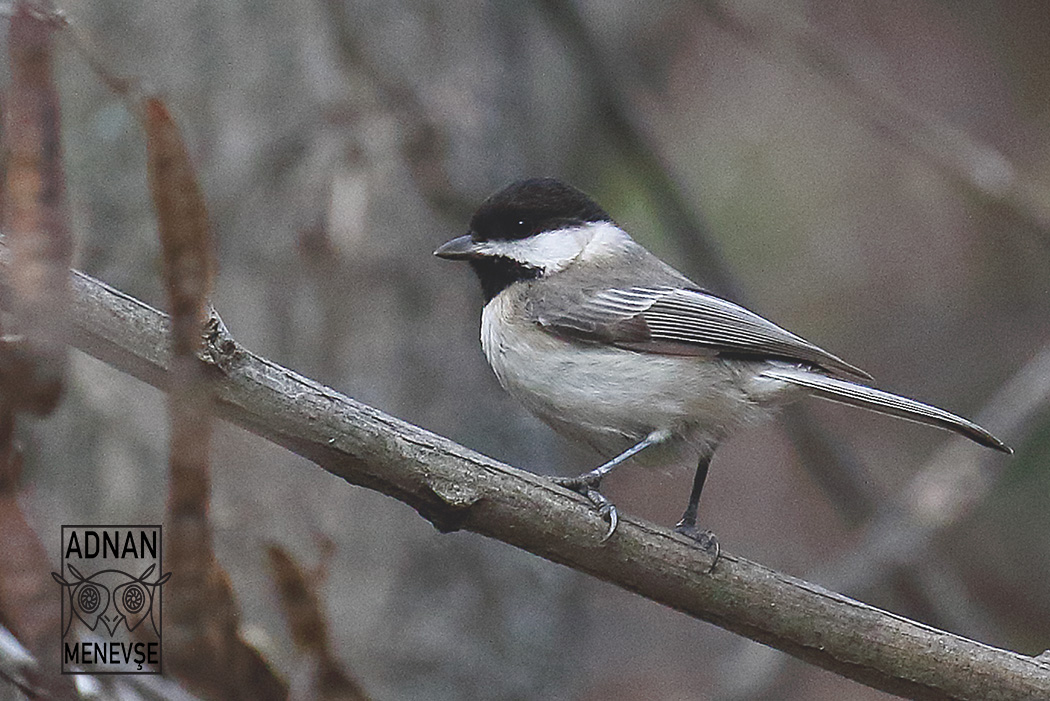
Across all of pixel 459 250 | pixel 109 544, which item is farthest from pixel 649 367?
pixel 109 544

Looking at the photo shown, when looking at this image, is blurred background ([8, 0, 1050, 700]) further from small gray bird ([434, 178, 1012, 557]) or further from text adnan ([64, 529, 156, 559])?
small gray bird ([434, 178, 1012, 557])

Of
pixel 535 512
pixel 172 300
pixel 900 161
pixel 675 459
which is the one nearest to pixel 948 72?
pixel 900 161

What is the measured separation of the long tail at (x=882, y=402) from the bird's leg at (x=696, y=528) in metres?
0.30

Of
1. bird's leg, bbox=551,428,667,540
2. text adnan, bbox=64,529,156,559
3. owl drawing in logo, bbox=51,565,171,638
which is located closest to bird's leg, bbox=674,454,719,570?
bird's leg, bbox=551,428,667,540

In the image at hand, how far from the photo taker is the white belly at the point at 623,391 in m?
3.10

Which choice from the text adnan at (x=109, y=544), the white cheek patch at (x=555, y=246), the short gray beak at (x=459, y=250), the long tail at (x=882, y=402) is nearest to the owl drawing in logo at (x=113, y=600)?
the text adnan at (x=109, y=544)

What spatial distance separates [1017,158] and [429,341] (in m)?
3.87

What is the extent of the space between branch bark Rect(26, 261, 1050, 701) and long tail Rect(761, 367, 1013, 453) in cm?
45

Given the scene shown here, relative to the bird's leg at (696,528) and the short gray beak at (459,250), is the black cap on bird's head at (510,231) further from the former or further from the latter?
the bird's leg at (696,528)

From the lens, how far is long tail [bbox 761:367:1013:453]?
271 centimetres

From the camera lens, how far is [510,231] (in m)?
3.55

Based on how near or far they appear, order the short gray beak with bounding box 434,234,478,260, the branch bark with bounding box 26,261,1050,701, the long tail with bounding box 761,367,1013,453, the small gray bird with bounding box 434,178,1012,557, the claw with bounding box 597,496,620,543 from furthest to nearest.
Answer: the short gray beak with bounding box 434,234,478,260 → the small gray bird with bounding box 434,178,1012,557 → the long tail with bounding box 761,367,1013,453 → the claw with bounding box 597,496,620,543 → the branch bark with bounding box 26,261,1050,701

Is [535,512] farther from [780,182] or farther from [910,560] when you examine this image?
[780,182]

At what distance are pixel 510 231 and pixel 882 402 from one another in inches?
47.7
